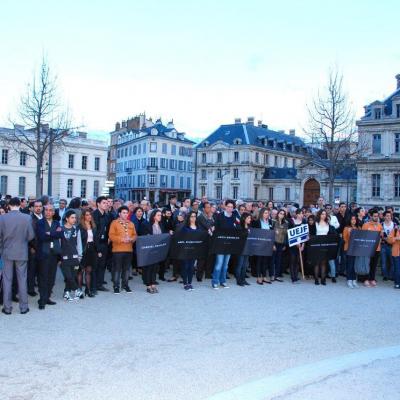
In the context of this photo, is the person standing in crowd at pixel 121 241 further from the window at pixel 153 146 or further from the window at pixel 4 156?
the window at pixel 153 146

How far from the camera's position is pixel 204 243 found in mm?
12281

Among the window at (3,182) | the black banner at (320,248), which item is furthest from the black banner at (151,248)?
the window at (3,182)

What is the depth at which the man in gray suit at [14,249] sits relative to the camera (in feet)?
29.5

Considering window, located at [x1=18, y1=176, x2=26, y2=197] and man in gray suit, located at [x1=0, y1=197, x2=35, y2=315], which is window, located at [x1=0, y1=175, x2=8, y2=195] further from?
man in gray suit, located at [x1=0, y1=197, x2=35, y2=315]

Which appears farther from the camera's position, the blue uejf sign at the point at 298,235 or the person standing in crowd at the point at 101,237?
the blue uejf sign at the point at 298,235

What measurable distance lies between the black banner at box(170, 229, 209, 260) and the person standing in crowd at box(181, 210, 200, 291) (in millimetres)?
99

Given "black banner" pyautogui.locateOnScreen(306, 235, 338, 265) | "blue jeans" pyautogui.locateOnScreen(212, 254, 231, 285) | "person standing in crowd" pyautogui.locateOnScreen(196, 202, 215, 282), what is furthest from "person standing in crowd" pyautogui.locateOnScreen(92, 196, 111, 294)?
"black banner" pyautogui.locateOnScreen(306, 235, 338, 265)

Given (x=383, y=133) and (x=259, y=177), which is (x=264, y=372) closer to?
(x=383, y=133)

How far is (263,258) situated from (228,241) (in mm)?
1520

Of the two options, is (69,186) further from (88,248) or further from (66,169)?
(88,248)

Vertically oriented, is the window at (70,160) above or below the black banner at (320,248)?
above

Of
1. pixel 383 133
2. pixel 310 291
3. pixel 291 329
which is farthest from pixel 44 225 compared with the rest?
pixel 383 133

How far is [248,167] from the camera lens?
86.4 metres

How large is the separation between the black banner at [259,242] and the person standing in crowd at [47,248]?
503 cm
